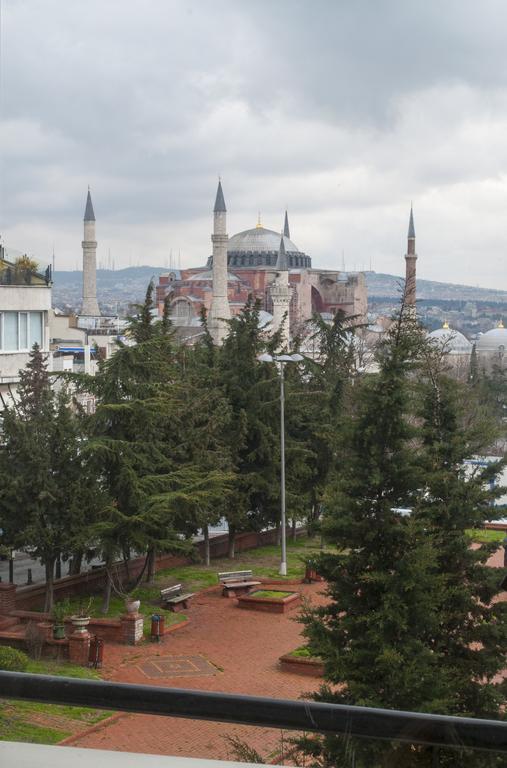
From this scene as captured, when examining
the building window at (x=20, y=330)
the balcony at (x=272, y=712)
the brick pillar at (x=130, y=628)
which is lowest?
the brick pillar at (x=130, y=628)

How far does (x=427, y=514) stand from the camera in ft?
38.0

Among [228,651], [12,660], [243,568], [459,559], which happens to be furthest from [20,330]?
[459,559]

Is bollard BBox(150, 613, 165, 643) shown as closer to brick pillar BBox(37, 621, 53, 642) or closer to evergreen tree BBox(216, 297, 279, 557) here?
brick pillar BBox(37, 621, 53, 642)

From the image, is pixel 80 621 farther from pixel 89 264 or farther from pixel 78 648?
pixel 89 264

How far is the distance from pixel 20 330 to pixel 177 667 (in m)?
8.20

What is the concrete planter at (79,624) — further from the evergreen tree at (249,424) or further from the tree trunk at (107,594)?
the evergreen tree at (249,424)

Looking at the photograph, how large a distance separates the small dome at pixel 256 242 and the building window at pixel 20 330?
251 ft

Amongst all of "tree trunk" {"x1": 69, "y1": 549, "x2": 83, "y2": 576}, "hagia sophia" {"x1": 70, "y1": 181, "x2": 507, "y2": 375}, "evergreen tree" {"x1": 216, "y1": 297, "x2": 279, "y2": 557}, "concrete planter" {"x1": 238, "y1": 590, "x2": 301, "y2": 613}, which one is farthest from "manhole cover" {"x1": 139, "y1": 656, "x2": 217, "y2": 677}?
"hagia sophia" {"x1": 70, "y1": 181, "x2": 507, "y2": 375}

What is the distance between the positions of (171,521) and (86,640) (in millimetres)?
3891

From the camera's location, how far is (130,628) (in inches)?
640

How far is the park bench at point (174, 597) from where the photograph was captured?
18.6 metres

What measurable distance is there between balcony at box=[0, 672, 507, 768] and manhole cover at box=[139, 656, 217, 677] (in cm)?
1285

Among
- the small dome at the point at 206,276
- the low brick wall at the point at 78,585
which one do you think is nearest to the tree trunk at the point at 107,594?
the low brick wall at the point at 78,585

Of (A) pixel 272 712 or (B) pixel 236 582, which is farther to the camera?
(B) pixel 236 582
